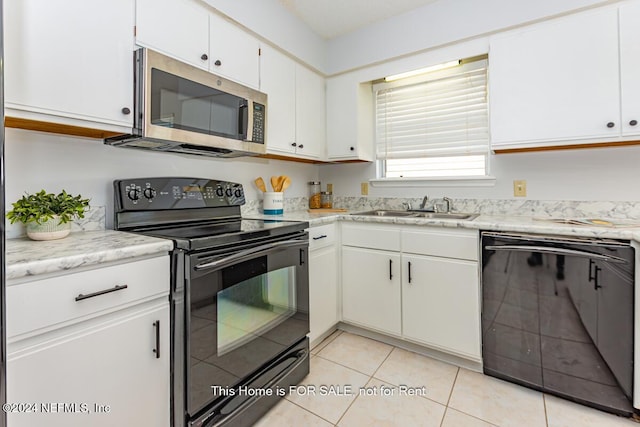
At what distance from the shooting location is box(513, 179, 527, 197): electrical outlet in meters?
2.16

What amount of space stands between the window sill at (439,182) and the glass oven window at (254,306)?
55.1 inches

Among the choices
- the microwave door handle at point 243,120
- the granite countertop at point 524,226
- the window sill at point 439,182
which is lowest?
the granite countertop at point 524,226

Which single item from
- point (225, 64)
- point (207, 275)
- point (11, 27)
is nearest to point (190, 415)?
point (207, 275)

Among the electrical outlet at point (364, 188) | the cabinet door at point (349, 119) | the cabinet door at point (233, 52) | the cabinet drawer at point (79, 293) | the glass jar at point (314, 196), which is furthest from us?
the glass jar at point (314, 196)

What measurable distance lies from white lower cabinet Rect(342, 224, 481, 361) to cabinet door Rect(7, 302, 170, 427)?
4.51 ft

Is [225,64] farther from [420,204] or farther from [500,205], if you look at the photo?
[500,205]

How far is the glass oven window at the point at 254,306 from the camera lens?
4.33 feet

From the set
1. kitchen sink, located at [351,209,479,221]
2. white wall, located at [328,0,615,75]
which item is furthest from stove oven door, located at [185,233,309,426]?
white wall, located at [328,0,615,75]

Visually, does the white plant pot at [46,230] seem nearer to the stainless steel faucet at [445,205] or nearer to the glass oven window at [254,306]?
the glass oven window at [254,306]

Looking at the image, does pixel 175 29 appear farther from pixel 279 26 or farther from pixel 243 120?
pixel 279 26

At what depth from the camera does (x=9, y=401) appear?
33.0 inches

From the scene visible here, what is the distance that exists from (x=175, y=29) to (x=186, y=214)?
0.97m

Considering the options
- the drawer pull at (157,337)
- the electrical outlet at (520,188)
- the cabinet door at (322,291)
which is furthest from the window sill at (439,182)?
the drawer pull at (157,337)

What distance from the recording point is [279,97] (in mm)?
2252
